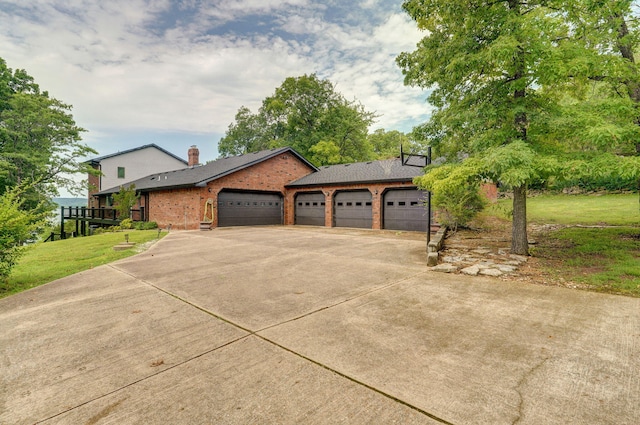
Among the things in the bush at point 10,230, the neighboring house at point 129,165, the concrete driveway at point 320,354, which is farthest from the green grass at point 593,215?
the neighboring house at point 129,165

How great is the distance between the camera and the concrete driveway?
198 cm

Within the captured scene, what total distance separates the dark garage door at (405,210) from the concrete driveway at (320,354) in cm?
976

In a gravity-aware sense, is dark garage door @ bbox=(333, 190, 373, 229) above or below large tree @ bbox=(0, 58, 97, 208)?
below

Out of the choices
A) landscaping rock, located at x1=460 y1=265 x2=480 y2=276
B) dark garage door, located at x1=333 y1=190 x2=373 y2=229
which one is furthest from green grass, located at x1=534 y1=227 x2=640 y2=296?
dark garage door, located at x1=333 y1=190 x2=373 y2=229

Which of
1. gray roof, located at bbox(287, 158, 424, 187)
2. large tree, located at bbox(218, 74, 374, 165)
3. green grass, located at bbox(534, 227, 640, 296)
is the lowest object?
green grass, located at bbox(534, 227, 640, 296)

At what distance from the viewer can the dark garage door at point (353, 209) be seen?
54.4 feet

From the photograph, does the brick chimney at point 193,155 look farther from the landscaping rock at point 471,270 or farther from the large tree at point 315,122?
the landscaping rock at point 471,270

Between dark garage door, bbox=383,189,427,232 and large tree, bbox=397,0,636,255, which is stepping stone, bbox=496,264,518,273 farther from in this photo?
dark garage door, bbox=383,189,427,232

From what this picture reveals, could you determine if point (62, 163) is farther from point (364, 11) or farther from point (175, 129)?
point (364, 11)

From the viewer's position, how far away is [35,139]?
71.4 feet

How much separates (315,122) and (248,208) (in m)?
20.9

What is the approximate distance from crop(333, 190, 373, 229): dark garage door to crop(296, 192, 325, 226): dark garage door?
130cm

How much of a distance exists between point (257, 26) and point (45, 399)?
18216 millimetres

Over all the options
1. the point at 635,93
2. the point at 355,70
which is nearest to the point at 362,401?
the point at 635,93
